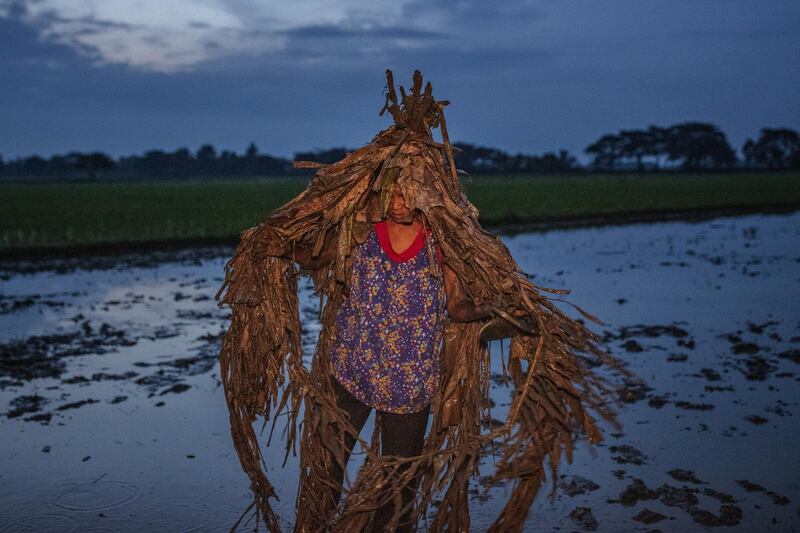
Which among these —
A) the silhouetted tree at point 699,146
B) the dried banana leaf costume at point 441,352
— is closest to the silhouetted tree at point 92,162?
the silhouetted tree at point 699,146

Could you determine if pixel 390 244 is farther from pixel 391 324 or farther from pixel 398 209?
pixel 391 324

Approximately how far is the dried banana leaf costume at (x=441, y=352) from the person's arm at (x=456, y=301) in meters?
0.03

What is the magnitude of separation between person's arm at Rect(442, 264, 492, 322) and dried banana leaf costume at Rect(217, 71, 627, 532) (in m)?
0.03

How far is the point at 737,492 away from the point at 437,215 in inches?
100

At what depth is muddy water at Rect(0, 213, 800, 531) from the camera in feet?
14.7

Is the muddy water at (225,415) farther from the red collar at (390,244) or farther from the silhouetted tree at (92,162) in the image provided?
the silhouetted tree at (92,162)

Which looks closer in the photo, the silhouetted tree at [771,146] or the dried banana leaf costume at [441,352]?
the dried banana leaf costume at [441,352]

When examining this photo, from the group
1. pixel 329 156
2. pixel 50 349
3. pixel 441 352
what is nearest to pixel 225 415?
pixel 50 349

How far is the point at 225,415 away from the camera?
606 centimetres

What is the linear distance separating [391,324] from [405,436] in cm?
43

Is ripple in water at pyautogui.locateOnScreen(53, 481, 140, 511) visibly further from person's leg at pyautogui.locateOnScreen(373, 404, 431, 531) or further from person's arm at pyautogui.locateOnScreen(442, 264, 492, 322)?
person's arm at pyautogui.locateOnScreen(442, 264, 492, 322)

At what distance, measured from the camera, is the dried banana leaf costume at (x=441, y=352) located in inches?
126

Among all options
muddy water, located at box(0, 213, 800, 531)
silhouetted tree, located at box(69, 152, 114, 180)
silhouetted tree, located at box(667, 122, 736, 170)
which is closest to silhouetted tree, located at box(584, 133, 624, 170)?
silhouetted tree, located at box(667, 122, 736, 170)

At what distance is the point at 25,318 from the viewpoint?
973 cm
